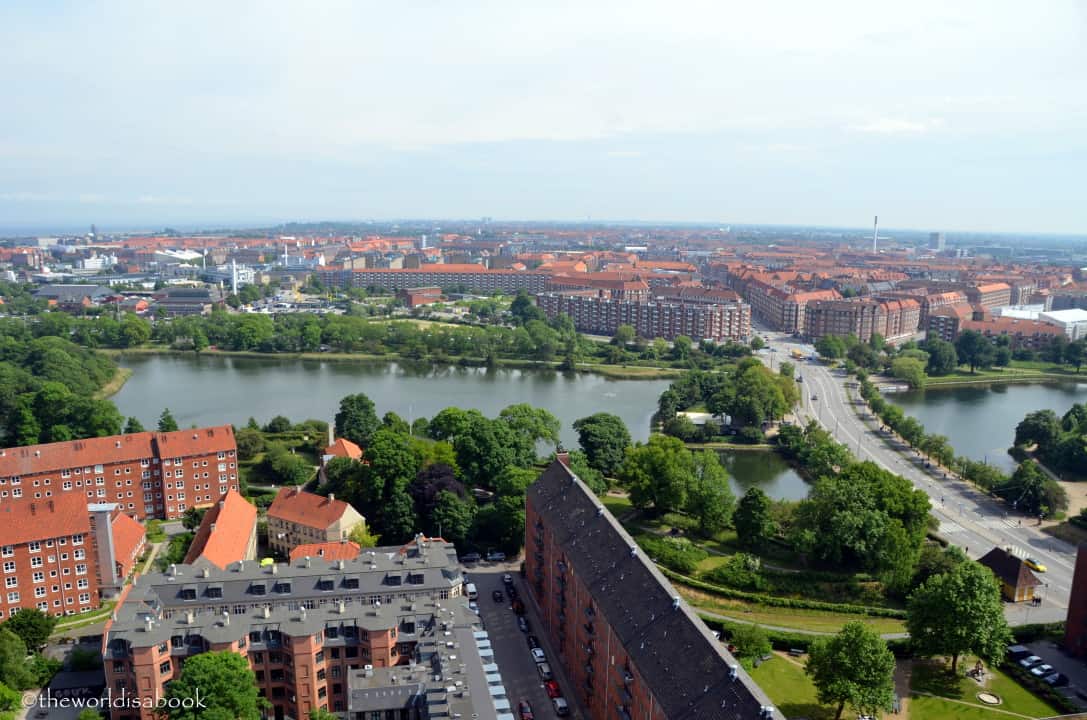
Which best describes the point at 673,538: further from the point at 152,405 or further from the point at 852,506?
the point at 152,405

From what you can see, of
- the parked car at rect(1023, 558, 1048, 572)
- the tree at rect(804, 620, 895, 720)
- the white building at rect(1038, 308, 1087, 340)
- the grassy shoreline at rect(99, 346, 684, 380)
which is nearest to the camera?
the tree at rect(804, 620, 895, 720)

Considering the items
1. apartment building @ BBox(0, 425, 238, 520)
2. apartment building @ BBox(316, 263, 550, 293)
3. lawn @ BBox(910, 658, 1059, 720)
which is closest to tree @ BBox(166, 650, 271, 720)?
lawn @ BBox(910, 658, 1059, 720)

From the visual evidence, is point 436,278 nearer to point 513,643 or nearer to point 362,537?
point 362,537

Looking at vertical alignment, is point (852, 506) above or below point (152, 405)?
above

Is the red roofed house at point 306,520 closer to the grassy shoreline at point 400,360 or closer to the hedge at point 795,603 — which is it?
the hedge at point 795,603

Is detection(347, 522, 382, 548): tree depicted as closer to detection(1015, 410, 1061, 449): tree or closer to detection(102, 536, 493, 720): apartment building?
detection(102, 536, 493, 720): apartment building

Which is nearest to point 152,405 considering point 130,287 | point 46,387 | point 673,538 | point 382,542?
point 46,387
